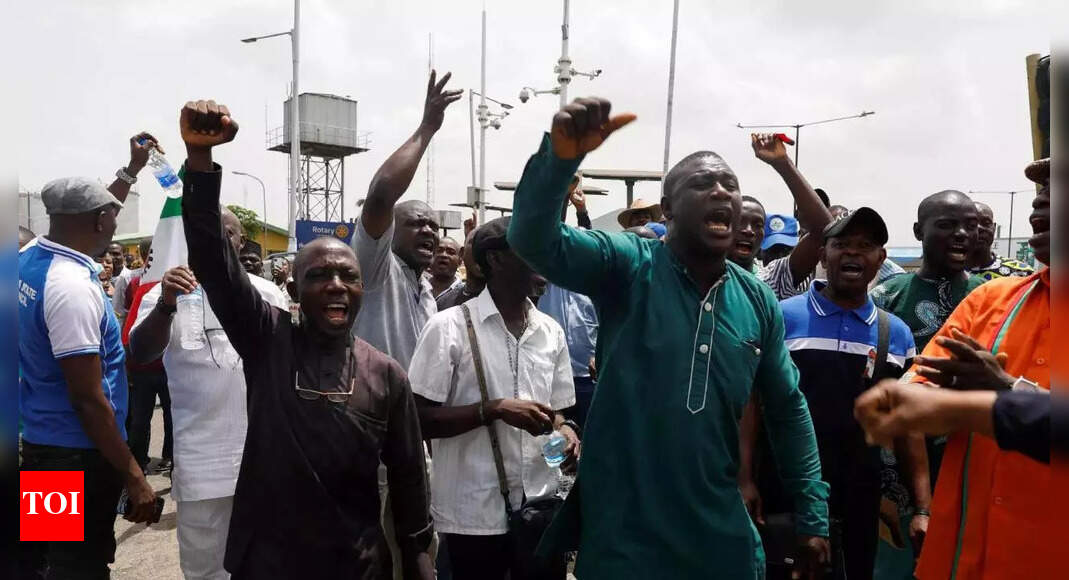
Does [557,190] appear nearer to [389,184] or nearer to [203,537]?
[389,184]

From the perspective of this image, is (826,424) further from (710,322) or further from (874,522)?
(710,322)

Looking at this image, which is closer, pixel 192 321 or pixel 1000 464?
pixel 1000 464

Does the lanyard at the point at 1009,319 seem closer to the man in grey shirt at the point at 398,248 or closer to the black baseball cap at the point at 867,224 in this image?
the black baseball cap at the point at 867,224

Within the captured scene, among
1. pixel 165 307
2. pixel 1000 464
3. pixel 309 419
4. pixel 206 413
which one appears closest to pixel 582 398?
pixel 206 413

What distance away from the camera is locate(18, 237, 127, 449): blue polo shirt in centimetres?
334

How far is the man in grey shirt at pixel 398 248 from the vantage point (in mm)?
3441

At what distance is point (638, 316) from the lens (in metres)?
2.41

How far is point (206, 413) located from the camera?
350 cm

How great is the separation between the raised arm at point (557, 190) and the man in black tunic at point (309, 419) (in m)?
0.88

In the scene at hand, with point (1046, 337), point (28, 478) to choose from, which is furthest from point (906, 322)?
point (28, 478)

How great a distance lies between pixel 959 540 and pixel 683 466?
0.86m

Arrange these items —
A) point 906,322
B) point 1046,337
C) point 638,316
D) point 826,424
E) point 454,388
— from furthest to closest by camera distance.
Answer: point 906,322 < point 826,424 < point 454,388 < point 638,316 < point 1046,337

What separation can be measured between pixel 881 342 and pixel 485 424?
6.11ft

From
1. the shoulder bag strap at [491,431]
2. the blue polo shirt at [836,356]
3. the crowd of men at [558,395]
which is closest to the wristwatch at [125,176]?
the crowd of men at [558,395]
